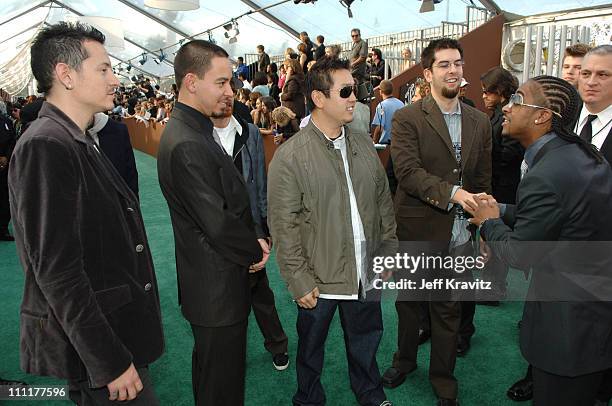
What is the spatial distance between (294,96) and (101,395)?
6.70 meters

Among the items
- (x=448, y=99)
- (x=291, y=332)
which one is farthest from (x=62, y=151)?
(x=291, y=332)

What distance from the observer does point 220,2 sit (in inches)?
684

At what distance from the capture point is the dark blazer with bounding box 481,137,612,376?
1.65 m

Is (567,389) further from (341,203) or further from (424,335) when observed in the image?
(424,335)

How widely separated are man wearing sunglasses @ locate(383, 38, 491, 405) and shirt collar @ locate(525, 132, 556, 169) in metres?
0.74

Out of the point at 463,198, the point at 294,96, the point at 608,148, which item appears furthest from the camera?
the point at 294,96

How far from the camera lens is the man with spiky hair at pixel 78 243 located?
135cm

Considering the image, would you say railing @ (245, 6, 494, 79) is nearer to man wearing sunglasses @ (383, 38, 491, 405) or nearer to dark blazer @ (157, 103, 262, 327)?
man wearing sunglasses @ (383, 38, 491, 405)

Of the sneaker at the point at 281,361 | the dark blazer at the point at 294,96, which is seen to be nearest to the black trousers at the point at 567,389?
the sneaker at the point at 281,361

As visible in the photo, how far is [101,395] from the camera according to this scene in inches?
62.1

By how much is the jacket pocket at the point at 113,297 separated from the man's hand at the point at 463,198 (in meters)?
1.64

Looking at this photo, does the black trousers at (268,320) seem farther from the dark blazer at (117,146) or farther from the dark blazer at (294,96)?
the dark blazer at (294,96)

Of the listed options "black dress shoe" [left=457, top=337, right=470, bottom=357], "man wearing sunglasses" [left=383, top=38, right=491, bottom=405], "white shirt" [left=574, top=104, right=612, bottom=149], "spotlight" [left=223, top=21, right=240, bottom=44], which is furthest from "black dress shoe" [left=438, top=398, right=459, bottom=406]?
"spotlight" [left=223, top=21, right=240, bottom=44]

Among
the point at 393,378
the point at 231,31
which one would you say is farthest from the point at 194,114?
the point at 231,31
